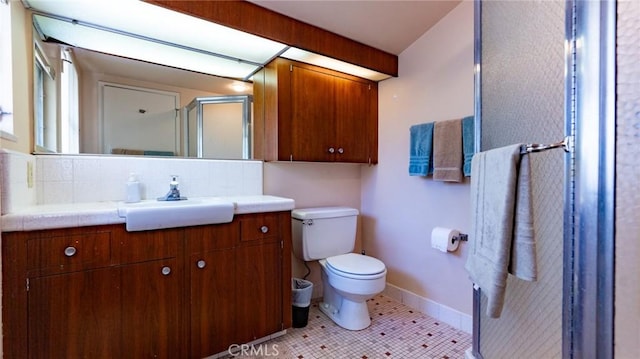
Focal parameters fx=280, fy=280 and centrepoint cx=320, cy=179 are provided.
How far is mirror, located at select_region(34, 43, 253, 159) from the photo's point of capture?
1.55 metres

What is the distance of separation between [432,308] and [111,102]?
8.57ft

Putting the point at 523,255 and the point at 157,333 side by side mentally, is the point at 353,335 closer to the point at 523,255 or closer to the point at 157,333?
the point at 157,333

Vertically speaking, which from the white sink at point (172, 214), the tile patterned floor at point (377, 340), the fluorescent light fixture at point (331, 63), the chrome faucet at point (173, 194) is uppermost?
the fluorescent light fixture at point (331, 63)

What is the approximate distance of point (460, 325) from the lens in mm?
1945

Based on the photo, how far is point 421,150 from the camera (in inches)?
81.0

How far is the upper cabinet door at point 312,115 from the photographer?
2.10m

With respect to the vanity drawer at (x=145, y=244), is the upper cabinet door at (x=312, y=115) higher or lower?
higher

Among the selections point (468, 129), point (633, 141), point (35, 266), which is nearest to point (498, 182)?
point (633, 141)

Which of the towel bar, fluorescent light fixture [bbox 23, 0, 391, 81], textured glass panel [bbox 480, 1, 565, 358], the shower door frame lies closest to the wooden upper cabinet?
fluorescent light fixture [bbox 23, 0, 391, 81]

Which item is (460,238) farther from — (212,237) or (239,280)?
(212,237)

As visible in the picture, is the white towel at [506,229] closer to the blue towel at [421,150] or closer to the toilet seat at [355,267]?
the toilet seat at [355,267]

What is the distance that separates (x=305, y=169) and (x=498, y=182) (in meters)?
1.59

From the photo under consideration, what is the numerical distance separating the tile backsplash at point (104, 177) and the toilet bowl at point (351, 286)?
850 millimetres

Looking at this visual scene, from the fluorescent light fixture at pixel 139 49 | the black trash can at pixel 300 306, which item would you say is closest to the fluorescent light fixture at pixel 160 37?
the fluorescent light fixture at pixel 139 49
